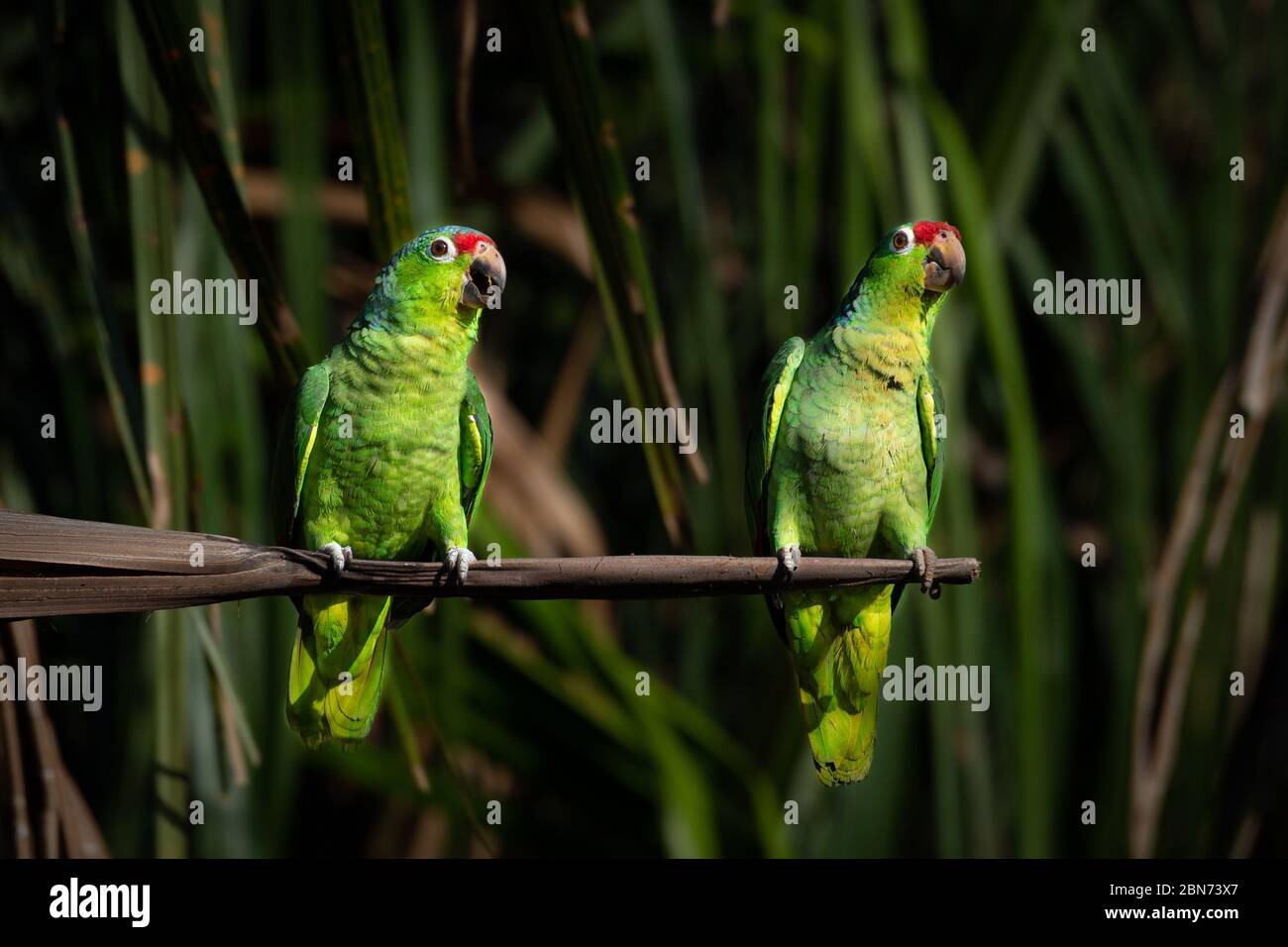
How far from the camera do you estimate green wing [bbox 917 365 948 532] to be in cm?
248

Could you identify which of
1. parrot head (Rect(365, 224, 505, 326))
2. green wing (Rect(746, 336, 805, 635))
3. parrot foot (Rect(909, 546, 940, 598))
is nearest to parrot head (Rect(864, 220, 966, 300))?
green wing (Rect(746, 336, 805, 635))

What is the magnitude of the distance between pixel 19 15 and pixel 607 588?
16.8ft

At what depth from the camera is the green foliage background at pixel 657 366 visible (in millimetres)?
2010

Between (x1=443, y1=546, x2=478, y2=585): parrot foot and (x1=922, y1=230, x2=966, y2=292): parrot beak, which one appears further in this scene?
(x1=922, y1=230, x2=966, y2=292): parrot beak

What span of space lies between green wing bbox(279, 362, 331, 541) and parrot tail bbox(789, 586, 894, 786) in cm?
95

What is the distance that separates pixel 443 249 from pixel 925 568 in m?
0.90

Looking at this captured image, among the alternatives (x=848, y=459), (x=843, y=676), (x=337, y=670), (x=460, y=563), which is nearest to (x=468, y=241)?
(x=460, y=563)

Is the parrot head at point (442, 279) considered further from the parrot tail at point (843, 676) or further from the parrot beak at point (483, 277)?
the parrot tail at point (843, 676)

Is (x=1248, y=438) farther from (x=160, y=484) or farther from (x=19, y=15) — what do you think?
(x=19, y=15)

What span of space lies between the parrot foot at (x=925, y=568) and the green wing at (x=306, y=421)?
1070 millimetres

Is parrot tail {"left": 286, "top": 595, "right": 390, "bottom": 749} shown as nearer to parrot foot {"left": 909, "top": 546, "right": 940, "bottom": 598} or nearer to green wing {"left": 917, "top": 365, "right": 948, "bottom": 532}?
parrot foot {"left": 909, "top": 546, "right": 940, "bottom": 598}

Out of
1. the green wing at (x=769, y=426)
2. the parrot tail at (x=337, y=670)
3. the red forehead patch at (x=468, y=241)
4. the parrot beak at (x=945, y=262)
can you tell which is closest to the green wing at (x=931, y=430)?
the green wing at (x=769, y=426)
